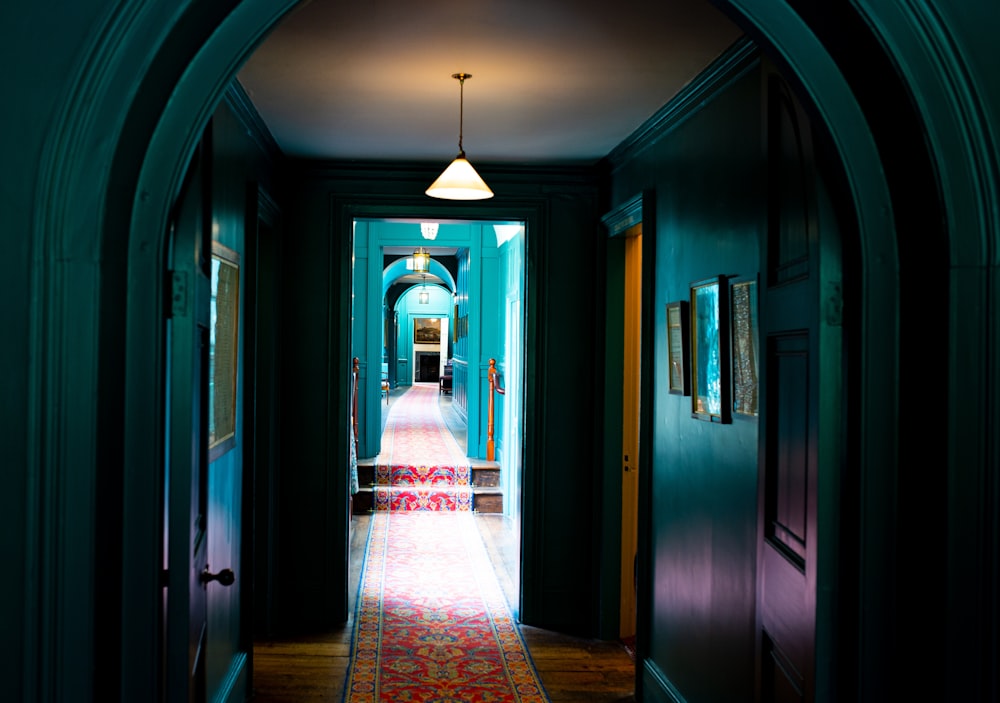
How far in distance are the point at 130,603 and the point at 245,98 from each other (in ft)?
9.44

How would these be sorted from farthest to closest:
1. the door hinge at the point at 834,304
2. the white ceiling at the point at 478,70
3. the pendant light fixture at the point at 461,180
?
the pendant light fixture at the point at 461,180 < the white ceiling at the point at 478,70 < the door hinge at the point at 834,304

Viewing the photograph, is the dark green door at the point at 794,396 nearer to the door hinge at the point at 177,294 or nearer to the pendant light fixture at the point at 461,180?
the door hinge at the point at 177,294

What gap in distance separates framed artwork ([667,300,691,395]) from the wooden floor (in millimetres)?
1681

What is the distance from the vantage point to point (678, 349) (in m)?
4.04

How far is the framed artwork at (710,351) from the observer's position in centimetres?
337

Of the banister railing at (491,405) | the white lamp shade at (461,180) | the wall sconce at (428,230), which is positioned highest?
the wall sconce at (428,230)

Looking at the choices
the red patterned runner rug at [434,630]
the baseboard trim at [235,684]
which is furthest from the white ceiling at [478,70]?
the red patterned runner rug at [434,630]

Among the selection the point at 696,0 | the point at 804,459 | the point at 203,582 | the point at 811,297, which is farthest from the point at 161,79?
the point at 696,0

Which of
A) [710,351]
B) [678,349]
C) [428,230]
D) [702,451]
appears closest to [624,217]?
[678,349]

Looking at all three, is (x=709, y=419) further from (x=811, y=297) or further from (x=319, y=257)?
(x=319, y=257)

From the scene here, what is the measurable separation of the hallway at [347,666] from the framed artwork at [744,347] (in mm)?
2027

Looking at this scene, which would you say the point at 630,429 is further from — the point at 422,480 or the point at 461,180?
the point at 422,480

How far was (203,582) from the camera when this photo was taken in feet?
6.97

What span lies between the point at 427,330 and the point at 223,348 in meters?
30.3
